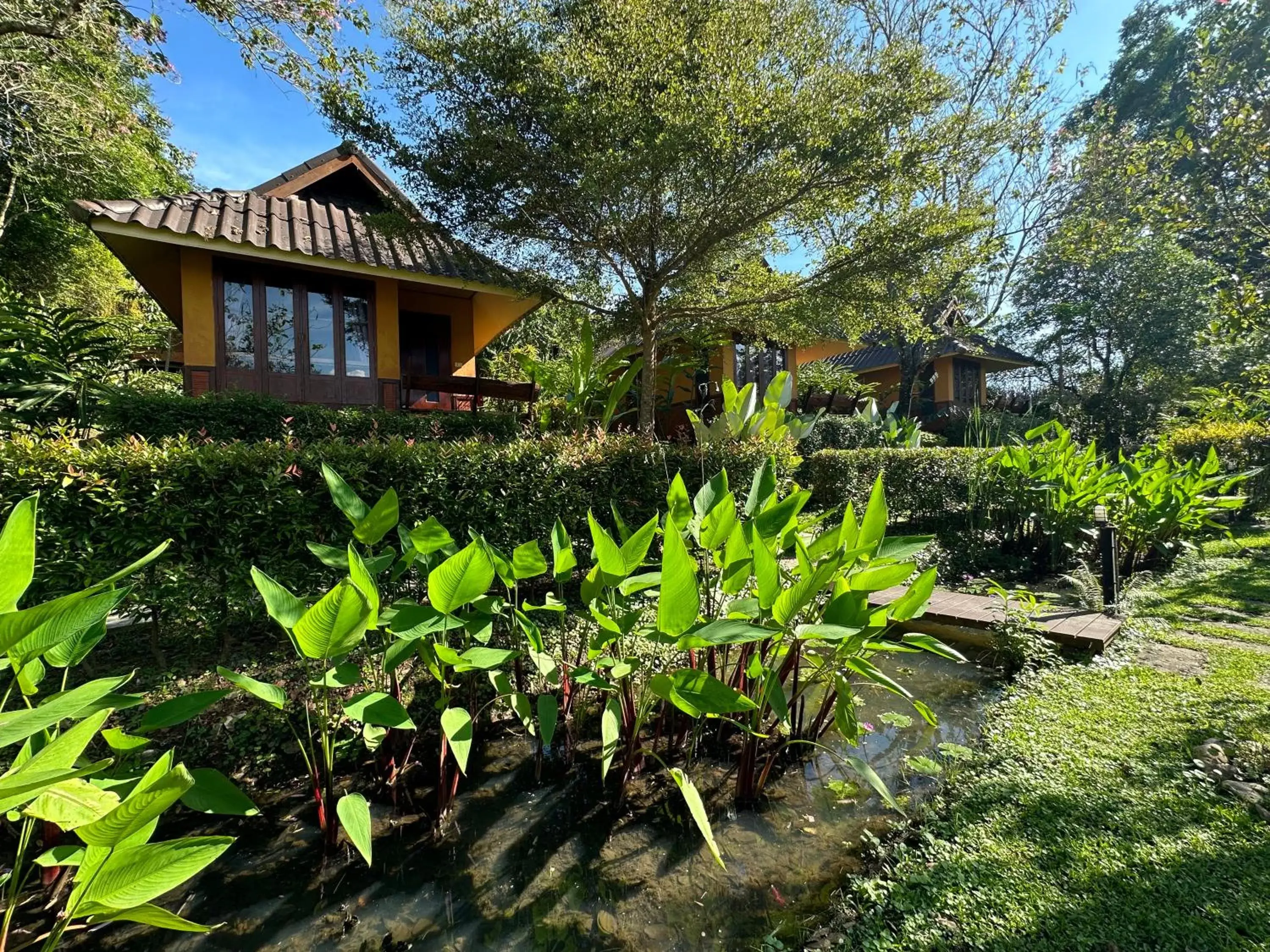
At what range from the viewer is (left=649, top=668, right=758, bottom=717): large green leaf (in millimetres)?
1434

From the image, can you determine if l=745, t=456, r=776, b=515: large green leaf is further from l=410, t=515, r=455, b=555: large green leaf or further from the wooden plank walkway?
the wooden plank walkway

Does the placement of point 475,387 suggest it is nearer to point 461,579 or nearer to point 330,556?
point 330,556

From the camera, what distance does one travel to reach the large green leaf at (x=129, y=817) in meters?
1.03

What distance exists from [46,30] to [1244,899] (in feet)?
35.3

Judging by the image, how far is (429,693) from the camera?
2.71 metres

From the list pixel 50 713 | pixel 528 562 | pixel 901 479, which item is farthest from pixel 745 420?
pixel 50 713

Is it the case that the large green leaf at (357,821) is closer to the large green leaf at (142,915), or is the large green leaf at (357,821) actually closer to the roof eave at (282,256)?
the large green leaf at (142,915)

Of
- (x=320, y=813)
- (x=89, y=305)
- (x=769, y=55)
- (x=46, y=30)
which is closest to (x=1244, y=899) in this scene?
(x=320, y=813)

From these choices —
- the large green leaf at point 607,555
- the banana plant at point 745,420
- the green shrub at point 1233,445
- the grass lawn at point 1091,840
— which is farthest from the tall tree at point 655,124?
the green shrub at point 1233,445

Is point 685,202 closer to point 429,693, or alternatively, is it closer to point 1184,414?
point 429,693

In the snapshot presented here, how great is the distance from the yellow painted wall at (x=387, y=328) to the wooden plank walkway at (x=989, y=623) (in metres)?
7.44

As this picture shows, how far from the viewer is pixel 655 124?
208 inches

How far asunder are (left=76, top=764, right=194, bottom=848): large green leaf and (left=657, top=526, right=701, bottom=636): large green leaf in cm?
104

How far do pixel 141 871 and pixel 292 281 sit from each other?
327 inches
